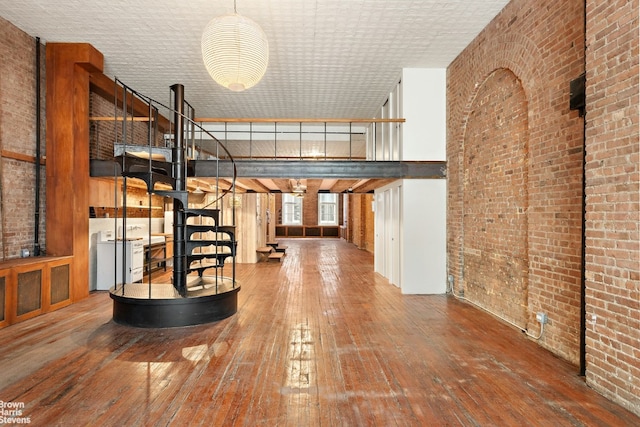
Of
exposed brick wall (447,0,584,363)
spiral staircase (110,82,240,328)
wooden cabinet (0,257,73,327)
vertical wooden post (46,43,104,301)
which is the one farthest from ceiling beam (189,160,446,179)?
wooden cabinet (0,257,73,327)

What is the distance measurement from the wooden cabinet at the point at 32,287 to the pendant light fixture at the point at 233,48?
380cm

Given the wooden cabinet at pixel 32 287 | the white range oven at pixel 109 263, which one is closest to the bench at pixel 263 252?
the white range oven at pixel 109 263

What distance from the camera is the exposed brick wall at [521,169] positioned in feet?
11.6

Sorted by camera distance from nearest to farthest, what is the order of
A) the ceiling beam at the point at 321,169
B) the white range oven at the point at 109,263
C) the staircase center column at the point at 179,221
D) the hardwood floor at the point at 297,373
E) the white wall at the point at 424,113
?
the hardwood floor at the point at 297,373 → the staircase center column at the point at 179,221 → the ceiling beam at the point at 321,169 → the white wall at the point at 424,113 → the white range oven at the point at 109,263

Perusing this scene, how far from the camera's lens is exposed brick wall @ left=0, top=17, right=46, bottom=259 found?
5.10 metres

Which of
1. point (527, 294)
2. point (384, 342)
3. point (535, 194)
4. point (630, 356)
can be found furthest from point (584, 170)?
point (384, 342)

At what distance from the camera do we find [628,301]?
8.69 feet

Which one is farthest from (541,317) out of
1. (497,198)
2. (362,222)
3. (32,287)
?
(362,222)

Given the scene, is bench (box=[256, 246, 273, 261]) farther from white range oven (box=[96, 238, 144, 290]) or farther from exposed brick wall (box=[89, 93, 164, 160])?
exposed brick wall (box=[89, 93, 164, 160])

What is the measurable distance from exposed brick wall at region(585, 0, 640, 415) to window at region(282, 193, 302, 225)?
1973 cm

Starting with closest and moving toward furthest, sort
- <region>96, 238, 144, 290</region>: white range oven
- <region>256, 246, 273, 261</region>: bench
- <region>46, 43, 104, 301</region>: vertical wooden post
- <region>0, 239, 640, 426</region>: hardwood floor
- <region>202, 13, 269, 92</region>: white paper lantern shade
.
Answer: <region>0, 239, 640, 426</region>: hardwood floor < <region>202, 13, 269, 92</region>: white paper lantern shade < <region>46, 43, 104, 301</region>: vertical wooden post < <region>96, 238, 144, 290</region>: white range oven < <region>256, 246, 273, 261</region>: bench

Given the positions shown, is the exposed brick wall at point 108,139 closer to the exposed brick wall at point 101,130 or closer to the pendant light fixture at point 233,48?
the exposed brick wall at point 101,130

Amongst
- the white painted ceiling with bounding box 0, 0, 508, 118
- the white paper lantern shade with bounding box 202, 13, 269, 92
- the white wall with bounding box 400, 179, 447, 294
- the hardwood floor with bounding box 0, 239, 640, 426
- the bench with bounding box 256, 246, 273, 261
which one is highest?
the white painted ceiling with bounding box 0, 0, 508, 118

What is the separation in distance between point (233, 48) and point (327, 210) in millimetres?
19360
